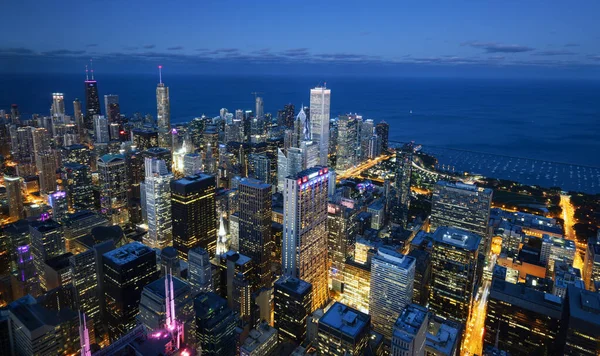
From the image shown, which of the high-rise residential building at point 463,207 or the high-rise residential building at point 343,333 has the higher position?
the high-rise residential building at point 463,207

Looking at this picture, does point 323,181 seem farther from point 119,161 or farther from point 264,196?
point 119,161

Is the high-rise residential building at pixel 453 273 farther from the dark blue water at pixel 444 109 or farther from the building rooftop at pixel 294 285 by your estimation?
the dark blue water at pixel 444 109

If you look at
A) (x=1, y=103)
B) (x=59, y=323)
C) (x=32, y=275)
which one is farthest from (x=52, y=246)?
(x=1, y=103)

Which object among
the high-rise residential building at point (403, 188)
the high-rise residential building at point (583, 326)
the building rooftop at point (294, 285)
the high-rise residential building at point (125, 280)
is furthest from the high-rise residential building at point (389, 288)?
the high-rise residential building at point (403, 188)

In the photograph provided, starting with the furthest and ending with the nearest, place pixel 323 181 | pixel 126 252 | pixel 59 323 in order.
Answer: pixel 323 181 < pixel 126 252 < pixel 59 323

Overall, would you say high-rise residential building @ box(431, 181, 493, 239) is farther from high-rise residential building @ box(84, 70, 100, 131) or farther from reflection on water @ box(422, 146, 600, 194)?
high-rise residential building @ box(84, 70, 100, 131)

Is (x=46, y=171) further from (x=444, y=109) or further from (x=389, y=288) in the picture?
(x=444, y=109)
